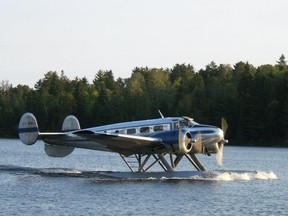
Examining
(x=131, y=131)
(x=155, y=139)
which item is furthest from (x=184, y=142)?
(x=131, y=131)

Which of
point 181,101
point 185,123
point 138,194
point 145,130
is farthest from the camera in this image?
point 181,101

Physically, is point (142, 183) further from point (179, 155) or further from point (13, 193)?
point (13, 193)

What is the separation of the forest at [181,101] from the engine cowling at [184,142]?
58.4 metres

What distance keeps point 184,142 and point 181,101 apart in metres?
74.4

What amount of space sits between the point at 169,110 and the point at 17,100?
133 ft

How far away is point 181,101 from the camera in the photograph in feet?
372

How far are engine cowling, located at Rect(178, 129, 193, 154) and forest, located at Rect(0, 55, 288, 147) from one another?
192 ft

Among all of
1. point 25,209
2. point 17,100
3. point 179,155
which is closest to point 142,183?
point 179,155

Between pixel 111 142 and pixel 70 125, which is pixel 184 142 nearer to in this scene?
pixel 111 142

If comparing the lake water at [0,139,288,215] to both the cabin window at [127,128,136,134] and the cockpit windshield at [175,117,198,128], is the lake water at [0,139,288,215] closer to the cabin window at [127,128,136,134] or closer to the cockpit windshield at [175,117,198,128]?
the cabin window at [127,128,136,134]

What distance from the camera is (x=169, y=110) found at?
112875 mm

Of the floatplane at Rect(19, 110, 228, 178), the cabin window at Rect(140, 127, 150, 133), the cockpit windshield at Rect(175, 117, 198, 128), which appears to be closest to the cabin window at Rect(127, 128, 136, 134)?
the floatplane at Rect(19, 110, 228, 178)

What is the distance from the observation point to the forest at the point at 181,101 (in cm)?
9912

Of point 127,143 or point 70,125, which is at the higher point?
point 70,125
